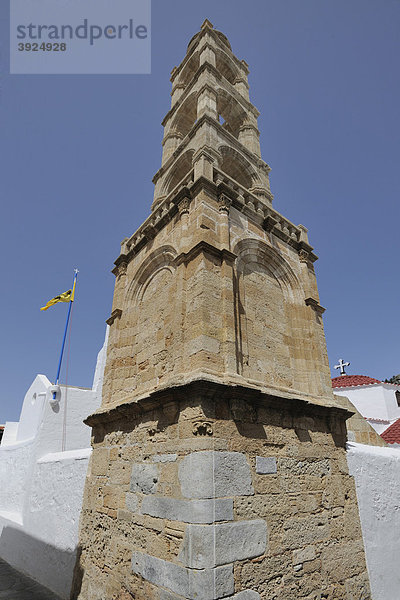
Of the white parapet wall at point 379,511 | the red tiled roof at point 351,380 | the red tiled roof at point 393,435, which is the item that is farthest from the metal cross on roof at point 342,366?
the white parapet wall at point 379,511

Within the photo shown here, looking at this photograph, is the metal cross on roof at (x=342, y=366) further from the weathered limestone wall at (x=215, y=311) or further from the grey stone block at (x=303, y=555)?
the grey stone block at (x=303, y=555)

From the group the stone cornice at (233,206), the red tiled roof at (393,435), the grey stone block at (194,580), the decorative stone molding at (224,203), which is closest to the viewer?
the grey stone block at (194,580)

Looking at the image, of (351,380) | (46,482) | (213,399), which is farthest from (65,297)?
(351,380)

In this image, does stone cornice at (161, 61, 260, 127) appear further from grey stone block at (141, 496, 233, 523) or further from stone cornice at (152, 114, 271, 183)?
grey stone block at (141, 496, 233, 523)

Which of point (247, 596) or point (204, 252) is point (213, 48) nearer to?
point (204, 252)

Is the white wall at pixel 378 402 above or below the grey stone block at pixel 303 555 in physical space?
above

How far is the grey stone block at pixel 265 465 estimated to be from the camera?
4.05 m

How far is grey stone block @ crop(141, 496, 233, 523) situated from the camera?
3377 mm

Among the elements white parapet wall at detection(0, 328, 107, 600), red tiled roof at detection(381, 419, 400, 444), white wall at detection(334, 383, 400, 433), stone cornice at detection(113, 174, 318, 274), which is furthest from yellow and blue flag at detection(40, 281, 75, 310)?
white wall at detection(334, 383, 400, 433)

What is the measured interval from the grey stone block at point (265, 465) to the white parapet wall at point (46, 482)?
4034 millimetres

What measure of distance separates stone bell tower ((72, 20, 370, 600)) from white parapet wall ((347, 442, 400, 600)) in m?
0.29

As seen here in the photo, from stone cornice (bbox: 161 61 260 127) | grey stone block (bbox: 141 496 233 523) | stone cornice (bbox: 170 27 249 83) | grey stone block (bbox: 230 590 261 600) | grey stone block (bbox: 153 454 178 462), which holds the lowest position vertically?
grey stone block (bbox: 230 590 261 600)

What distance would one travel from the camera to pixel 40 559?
7098mm

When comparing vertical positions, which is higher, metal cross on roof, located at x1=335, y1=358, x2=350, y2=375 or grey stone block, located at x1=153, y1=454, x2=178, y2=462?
metal cross on roof, located at x1=335, y1=358, x2=350, y2=375
